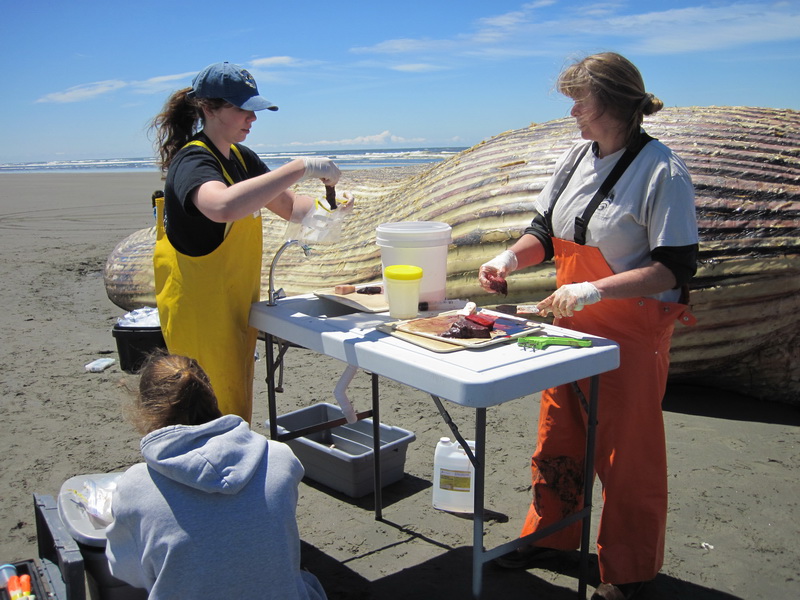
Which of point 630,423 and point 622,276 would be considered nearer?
point 622,276

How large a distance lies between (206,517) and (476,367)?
0.77 meters

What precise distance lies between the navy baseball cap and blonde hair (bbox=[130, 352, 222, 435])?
3.54 feet

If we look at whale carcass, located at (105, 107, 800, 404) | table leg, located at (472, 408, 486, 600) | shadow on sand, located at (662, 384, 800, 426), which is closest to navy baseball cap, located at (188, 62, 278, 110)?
table leg, located at (472, 408, 486, 600)

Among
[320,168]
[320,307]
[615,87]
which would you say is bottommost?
[320,307]

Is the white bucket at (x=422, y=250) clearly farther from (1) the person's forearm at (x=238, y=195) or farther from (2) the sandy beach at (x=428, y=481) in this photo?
(2) the sandy beach at (x=428, y=481)

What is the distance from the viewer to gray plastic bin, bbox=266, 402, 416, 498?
3285 mm

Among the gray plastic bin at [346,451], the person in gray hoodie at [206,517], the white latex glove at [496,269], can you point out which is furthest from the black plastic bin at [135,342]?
the person in gray hoodie at [206,517]

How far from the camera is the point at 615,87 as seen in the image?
2.21m

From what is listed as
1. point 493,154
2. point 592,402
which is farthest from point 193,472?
point 493,154

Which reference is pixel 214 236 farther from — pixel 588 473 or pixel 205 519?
pixel 588 473

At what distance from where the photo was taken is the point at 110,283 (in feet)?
22.6

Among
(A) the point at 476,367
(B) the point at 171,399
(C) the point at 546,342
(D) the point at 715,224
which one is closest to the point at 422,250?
(C) the point at 546,342

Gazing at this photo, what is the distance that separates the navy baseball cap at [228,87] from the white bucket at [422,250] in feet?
2.04

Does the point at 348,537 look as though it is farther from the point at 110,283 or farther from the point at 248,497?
the point at 110,283
